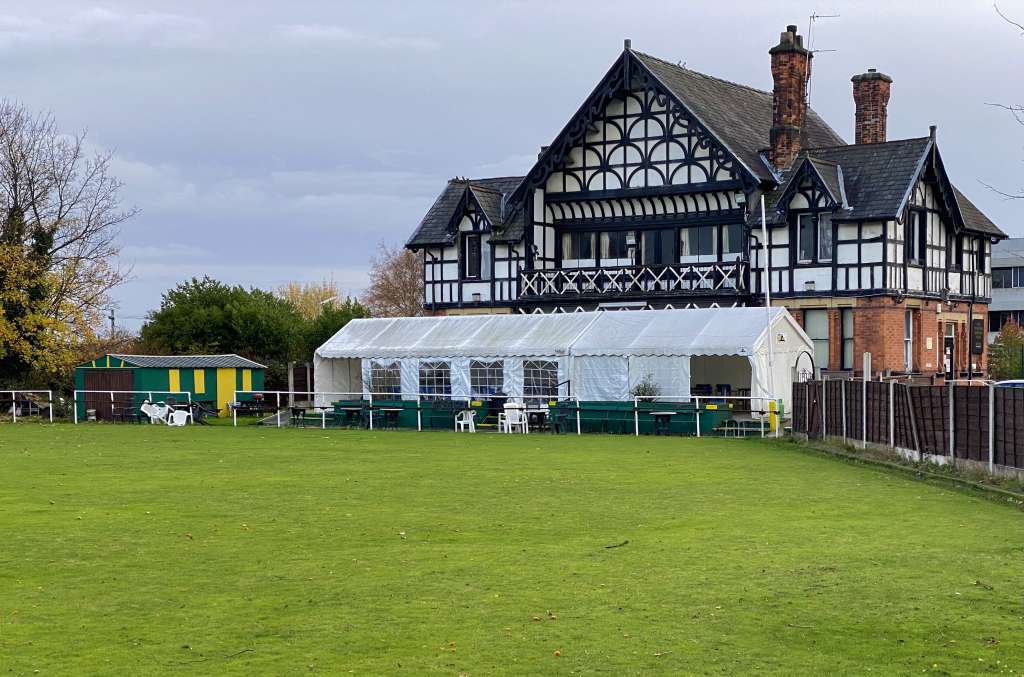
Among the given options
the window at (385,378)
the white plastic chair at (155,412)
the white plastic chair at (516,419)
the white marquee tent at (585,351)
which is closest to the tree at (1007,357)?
the white marquee tent at (585,351)

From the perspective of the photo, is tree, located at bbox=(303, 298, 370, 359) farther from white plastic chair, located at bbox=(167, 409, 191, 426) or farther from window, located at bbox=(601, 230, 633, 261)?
white plastic chair, located at bbox=(167, 409, 191, 426)

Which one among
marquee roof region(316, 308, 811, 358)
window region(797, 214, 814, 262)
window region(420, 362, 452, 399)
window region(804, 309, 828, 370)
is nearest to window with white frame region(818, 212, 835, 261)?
window region(797, 214, 814, 262)

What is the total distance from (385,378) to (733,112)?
1414cm

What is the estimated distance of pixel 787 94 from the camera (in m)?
40.7

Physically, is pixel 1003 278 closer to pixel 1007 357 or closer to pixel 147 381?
pixel 1007 357

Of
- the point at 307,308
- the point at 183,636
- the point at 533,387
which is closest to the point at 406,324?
the point at 533,387

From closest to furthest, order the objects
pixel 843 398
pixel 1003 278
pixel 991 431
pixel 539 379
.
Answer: pixel 991 431 < pixel 843 398 < pixel 539 379 < pixel 1003 278

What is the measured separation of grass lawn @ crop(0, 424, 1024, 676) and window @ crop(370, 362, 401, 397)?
18595mm

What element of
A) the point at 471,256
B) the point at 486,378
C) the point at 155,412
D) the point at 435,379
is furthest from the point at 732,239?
the point at 155,412

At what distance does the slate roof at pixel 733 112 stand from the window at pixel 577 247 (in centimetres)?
549

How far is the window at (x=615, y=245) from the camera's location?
42.5 meters

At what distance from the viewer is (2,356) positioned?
44188 millimetres

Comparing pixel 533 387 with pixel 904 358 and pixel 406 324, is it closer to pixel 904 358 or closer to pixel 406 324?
pixel 406 324

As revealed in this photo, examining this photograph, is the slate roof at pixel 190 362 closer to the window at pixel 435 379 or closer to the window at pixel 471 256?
the window at pixel 471 256
